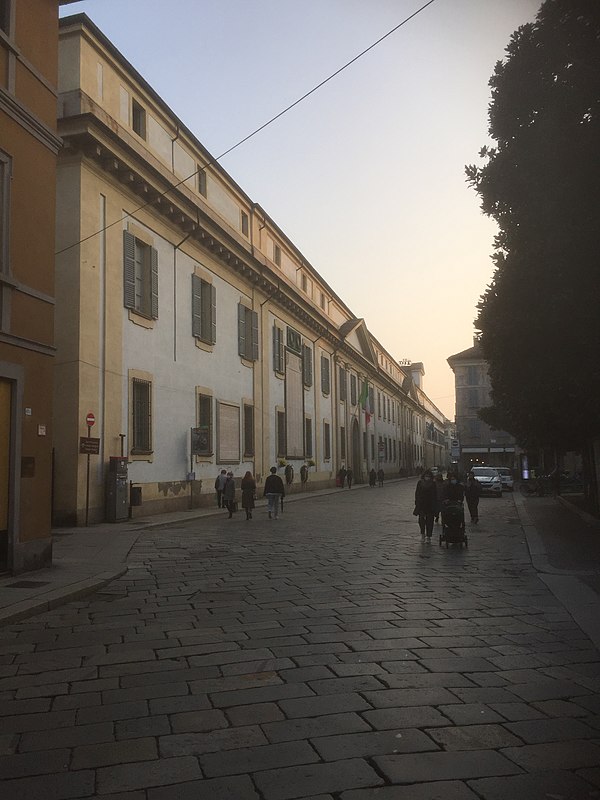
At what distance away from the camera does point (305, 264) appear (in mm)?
39594

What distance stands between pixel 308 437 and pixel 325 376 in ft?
19.1

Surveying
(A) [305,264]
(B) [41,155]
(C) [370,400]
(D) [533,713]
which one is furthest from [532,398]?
(C) [370,400]

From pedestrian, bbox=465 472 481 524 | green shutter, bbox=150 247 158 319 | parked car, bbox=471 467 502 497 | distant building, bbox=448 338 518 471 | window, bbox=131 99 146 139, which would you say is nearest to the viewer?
pedestrian, bbox=465 472 481 524

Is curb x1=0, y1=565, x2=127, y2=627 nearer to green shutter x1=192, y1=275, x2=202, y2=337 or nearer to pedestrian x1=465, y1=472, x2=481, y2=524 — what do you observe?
pedestrian x1=465, y1=472, x2=481, y2=524

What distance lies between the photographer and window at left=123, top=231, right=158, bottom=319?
2002 cm

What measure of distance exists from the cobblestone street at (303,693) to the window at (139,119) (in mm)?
16401

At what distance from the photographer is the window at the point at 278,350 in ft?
109

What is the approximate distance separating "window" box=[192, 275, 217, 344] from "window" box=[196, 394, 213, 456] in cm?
214

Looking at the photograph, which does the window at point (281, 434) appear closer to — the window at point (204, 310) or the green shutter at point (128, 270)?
the window at point (204, 310)

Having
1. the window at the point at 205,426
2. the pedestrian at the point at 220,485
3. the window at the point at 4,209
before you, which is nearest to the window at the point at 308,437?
the window at the point at 205,426

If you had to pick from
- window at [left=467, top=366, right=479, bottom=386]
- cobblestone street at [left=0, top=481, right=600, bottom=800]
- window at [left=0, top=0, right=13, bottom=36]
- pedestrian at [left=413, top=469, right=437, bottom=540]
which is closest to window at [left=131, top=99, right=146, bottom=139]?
window at [left=0, top=0, right=13, bottom=36]

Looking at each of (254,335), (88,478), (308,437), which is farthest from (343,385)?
(88,478)

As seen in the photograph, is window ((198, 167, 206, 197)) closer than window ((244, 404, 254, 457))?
Yes

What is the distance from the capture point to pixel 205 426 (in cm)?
2489
